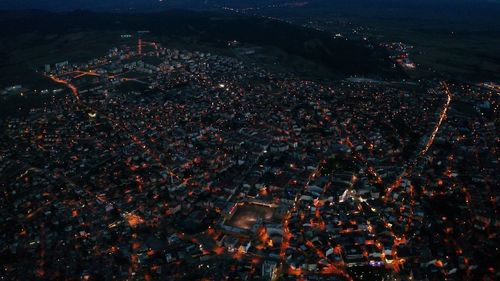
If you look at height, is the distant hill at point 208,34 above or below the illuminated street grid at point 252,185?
above

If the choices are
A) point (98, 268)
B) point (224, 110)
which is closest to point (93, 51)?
point (224, 110)

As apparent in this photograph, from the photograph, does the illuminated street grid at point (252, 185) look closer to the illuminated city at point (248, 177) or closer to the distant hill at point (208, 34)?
the illuminated city at point (248, 177)

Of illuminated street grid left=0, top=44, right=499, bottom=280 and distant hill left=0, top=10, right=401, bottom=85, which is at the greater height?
distant hill left=0, top=10, right=401, bottom=85

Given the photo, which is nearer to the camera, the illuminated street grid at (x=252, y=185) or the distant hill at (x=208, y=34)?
the illuminated street grid at (x=252, y=185)

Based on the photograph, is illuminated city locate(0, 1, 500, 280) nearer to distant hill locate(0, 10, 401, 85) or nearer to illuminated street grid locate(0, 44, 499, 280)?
illuminated street grid locate(0, 44, 499, 280)

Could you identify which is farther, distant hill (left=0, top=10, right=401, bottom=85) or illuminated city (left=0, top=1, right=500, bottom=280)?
distant hill (left=0, top=10, right=401, bottom=85)

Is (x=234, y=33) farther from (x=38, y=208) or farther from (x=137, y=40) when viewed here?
(x=38, y=208)

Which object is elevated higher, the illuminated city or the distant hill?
the distant hill

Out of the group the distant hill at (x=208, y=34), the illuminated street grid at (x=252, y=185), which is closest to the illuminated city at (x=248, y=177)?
the illuminated street grid at (x=252, y=185)

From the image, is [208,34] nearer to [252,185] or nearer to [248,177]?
[248,177]

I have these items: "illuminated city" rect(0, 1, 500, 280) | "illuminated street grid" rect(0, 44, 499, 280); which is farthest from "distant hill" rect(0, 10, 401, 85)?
"illuminated street grid" rect(0, 44, 499, 280)

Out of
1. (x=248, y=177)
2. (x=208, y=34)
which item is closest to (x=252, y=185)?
(x=248, y=177)
